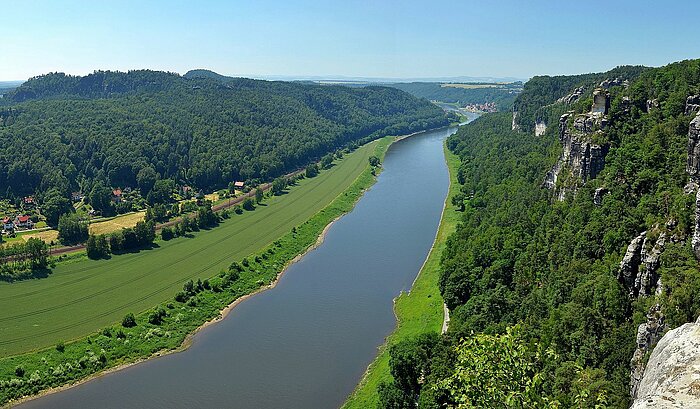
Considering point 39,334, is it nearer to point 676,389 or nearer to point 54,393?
point 54,393

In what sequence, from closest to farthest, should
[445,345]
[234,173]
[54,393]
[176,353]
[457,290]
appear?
[445,345], [54,393], [176,353], [457,290], [234,173]

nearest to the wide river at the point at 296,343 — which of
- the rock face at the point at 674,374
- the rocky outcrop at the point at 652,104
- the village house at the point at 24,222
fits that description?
the rock face at the point at 674,374

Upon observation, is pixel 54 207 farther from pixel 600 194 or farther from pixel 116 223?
pixel 600 194

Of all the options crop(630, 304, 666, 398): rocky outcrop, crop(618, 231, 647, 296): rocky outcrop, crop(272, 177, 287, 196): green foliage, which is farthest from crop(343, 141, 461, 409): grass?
crop(272, 177, 287, 196): green foliage

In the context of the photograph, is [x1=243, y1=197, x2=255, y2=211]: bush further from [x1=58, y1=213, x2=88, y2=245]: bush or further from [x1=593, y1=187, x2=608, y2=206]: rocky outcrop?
[x1=593, y1=187, x2=608, y2=206]: rocky outcrop

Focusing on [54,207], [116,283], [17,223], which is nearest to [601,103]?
[116,283]

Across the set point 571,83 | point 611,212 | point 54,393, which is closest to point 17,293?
point 54,393
